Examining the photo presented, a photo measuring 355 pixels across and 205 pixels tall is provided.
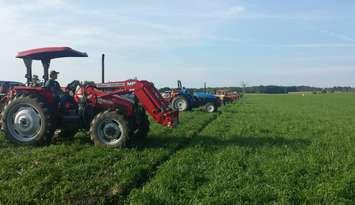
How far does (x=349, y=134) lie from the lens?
59.8 feet

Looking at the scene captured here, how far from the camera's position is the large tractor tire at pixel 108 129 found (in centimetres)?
1334

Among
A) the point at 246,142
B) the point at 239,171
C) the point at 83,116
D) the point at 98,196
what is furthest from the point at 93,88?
the point at 98,196

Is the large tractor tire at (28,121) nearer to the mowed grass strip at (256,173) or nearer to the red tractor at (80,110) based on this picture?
the red tractor at (80,110)

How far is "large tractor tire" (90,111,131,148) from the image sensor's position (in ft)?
43.8

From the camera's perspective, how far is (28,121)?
45.4 feet

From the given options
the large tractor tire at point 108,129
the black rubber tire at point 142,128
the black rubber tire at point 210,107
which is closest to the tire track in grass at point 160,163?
the black rubber tire at point 142,128

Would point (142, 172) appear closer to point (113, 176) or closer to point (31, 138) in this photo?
point (113, 176)

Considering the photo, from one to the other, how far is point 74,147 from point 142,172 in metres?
3.44

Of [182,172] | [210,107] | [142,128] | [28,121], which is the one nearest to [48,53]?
[28,121]

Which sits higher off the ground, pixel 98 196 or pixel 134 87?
pixel 134 87

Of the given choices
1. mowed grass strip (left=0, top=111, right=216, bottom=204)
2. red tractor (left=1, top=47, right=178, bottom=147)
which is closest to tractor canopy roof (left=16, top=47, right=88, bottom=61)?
red tractor (left=1, top=47, right=178, bottom=147)

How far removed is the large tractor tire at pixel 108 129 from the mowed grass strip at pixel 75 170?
310mm

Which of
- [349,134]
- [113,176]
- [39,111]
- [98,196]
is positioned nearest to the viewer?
[98,196]

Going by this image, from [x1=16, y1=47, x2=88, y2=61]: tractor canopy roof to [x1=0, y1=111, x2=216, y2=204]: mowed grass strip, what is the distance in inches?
84.0
